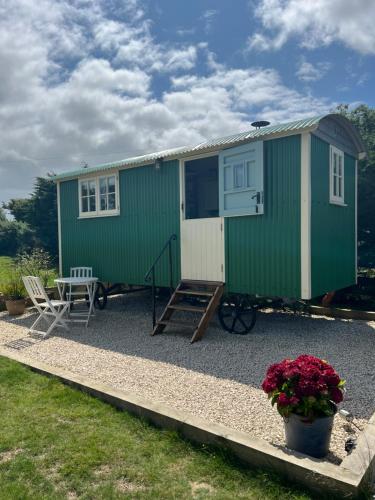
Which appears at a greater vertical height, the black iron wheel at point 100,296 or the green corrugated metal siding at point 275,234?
the green corrugated metal siding at point 275,234

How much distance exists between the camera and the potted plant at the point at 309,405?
7.27 ft

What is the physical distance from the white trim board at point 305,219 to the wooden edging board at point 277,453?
8.06ft

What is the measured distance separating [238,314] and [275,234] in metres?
1.43

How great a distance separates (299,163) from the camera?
493cm

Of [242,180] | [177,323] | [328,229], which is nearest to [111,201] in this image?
[242,180]

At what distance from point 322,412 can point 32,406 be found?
7.72 feet

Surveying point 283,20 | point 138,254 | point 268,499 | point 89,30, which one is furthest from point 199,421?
point 89,30

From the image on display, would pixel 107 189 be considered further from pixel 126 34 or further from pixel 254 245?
pixel 254 245

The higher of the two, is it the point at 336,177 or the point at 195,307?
the point at 336,177

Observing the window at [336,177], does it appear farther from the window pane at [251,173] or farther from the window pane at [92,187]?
the window pane at [92,187]

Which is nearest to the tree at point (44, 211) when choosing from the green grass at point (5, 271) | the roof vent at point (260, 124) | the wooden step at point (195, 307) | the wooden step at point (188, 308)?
the green grass at point (5, 271)

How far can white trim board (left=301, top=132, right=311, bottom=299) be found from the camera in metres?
4.86

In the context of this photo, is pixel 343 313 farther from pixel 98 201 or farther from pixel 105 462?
pixel 105 462

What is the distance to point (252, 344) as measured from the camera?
5062mm
